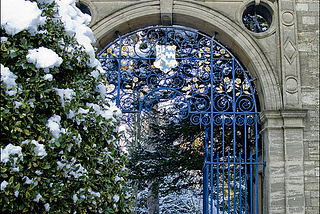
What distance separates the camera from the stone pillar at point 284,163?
518cm

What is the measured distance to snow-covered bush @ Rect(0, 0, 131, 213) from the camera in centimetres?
294

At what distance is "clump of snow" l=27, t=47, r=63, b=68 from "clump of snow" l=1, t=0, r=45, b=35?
0.21 metres

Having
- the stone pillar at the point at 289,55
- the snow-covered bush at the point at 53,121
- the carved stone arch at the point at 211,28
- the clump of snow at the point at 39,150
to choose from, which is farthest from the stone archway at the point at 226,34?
the clump of snow at the point at 39,150

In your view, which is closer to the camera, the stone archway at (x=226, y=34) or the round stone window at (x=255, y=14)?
the stone archway at (x=226, y=34)

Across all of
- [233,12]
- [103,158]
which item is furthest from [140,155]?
[103,158]

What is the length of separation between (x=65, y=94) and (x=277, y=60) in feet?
11.0

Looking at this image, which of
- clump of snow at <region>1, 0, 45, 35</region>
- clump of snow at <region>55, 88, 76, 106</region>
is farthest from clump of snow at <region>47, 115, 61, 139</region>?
clump of snow at <region>1, 0, 45, 35</region>

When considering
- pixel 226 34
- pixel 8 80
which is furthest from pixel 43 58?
pixel 226 34

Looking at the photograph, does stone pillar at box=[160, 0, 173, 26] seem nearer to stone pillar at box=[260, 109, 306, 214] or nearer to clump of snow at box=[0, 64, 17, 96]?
stone pillar at box=[260, 109, 306, 214]

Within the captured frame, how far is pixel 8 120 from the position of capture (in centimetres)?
296

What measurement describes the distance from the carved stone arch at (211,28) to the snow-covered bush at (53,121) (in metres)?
2.02

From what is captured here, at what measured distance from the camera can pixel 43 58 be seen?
10.4 feet

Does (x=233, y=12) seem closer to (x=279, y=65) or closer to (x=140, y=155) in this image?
(x=279, y=65)

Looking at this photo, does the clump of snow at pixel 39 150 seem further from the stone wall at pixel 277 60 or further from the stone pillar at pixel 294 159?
the stone pillar at pixel 294 159
